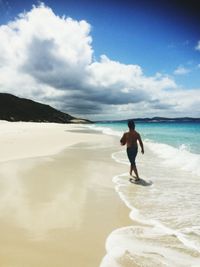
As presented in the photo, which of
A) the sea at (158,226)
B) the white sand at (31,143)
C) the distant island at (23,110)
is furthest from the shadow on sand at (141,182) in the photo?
the distant island at (23,110)

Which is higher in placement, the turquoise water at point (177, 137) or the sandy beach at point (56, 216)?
the sandy beach at point (56, 216)

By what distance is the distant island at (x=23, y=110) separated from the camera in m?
141

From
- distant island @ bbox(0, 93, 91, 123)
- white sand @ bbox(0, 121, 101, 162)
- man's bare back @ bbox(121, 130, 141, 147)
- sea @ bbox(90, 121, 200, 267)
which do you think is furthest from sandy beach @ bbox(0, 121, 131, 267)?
distant island @ bbox(0, 93, 91, 123)

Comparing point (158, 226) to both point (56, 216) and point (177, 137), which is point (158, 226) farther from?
point (177, 137)

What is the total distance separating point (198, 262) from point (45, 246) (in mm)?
2210

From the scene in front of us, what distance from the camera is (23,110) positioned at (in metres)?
156

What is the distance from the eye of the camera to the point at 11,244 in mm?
4406

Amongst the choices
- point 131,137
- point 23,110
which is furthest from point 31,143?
point 23,110

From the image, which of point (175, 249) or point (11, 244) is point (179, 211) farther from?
point (11, 244)

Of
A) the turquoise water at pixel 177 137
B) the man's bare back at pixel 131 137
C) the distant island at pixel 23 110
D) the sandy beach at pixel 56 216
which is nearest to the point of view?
the sandy beach at pixel 56 216

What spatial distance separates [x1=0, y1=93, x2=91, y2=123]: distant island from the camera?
141038 millimetres

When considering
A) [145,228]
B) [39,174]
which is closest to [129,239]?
[145,228]

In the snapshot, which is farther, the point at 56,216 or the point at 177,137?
the point at 177,137

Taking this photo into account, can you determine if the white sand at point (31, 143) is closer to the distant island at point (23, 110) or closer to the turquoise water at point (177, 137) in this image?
the turquoise water at point (177, 137)
